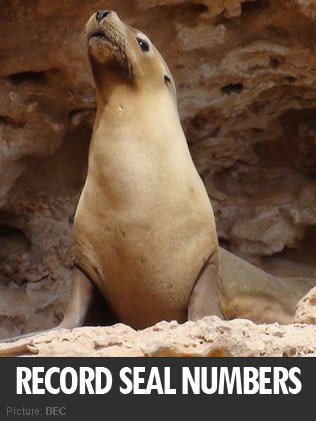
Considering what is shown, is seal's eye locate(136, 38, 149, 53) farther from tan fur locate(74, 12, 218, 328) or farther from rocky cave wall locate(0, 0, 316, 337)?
rocky cave wall locate(0, 0, 316, 337)

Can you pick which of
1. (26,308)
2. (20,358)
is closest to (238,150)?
(26,308)

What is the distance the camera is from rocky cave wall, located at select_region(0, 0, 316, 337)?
5.74m

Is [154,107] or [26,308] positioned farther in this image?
[26,308]

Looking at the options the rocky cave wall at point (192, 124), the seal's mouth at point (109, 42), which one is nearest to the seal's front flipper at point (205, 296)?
the seal's mouth at point (109, 42)

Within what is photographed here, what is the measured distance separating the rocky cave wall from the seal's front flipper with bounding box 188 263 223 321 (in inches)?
65.3

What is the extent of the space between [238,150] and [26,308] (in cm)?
163

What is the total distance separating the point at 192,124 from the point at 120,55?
5.47 feet

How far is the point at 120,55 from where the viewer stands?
4.67m

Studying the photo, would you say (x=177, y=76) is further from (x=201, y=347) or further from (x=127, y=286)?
(x=201, y=347)

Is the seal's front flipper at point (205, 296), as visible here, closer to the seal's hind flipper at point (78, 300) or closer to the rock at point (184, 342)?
the seal's hind flipper at point (78, 300)

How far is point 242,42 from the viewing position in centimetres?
587

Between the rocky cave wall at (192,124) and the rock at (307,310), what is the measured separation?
7.04 ft

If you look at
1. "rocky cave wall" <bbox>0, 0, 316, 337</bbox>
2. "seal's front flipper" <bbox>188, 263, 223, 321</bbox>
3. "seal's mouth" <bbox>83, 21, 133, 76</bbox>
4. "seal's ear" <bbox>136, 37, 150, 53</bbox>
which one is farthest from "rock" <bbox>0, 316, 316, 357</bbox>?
"rocky cave wall" <bbox>0, 0, 316, 337</bbox>

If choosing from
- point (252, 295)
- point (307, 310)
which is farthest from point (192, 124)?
point (307, 310)
